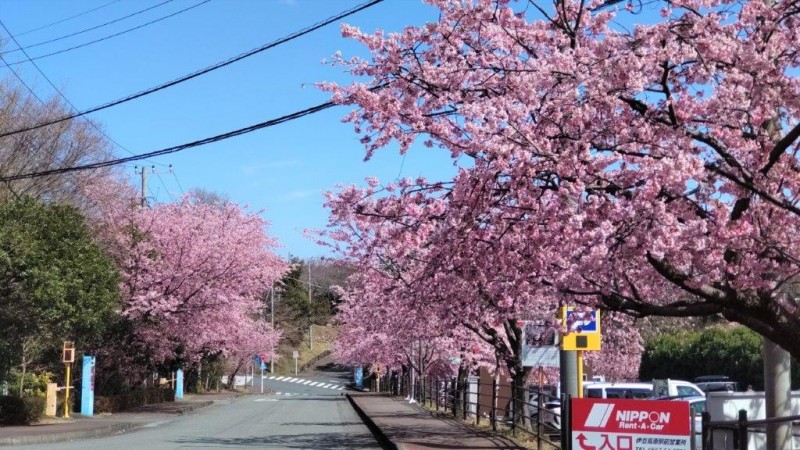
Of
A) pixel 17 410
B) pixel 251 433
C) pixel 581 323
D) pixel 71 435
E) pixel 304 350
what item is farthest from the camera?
pixel 304 350

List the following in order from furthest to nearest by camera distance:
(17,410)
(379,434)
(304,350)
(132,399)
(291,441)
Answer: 1. (304,350)
2. (132,399)
3. (17,410)
4. (379,434)
5. (291,441)

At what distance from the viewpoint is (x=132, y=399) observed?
Result: 36.2 metres

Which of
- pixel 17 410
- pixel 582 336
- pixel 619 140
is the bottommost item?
pixel 17 410

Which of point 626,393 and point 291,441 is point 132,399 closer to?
point 291,441

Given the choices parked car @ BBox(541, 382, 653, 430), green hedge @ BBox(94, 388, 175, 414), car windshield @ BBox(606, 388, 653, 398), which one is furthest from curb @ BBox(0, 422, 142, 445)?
car windshield @ BBox(606, 388, 653, 398)

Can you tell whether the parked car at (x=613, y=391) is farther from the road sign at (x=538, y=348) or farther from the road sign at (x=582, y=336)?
the road sign at (x=582, y=336)

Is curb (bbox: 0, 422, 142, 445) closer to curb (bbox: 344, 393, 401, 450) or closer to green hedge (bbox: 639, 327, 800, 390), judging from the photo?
curb (bbox: 344, 393, 401, 450)

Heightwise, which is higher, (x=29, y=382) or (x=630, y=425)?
(x=630, y=425)

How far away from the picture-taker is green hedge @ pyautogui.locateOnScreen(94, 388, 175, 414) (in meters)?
31.9

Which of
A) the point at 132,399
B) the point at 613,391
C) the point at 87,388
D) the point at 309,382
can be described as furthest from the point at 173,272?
the point at 309,382

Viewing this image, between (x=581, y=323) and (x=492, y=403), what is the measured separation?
10.9m

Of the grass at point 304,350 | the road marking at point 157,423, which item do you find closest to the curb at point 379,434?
the road marking at point 157,423

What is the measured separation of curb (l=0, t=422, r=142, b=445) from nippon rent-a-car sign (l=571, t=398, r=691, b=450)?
1466 centimetres

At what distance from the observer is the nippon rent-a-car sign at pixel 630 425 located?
29.1 feet
